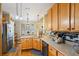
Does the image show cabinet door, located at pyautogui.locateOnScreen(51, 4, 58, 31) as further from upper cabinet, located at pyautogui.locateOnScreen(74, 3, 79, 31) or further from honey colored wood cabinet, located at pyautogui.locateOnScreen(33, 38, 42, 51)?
upper cabinet, located at pyautogui.locateOnScreen(74, 3, 79, 31)

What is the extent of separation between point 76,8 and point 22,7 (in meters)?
0.75

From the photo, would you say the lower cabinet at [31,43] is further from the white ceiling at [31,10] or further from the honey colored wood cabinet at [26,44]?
the white ceiling at [31,10]

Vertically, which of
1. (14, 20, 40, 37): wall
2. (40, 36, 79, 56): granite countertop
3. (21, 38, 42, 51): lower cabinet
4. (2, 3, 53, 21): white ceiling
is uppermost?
(2, 3, 53, 21): white ceiling

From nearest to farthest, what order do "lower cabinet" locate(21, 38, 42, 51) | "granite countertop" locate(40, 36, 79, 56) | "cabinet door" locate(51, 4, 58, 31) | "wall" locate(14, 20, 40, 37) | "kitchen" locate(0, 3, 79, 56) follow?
"granite countertop" locate(40, 36, 79, 56), "kitchen" locate(0, 3, 79, 56), "wall" locate(14, 20, 40, 37), "lower cabinet" locate(21, 38, 42, 51), "cabinet door" locate(51, 4, 58, 31)

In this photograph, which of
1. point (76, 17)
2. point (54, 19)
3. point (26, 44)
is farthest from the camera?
point (54, 19)

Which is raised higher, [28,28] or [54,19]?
[54,19]

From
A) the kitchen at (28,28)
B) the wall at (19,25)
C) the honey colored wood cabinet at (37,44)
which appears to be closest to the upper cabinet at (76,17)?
the kitchen at (28,28)

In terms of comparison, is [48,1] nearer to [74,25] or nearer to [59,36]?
[74,25]

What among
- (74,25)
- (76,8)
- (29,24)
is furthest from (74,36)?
(29,24)

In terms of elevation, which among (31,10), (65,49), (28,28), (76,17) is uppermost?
(31,10)

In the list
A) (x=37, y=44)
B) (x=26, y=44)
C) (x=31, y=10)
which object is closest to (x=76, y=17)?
(x=31, y=10)

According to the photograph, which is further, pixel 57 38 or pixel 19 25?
pixel 57 38

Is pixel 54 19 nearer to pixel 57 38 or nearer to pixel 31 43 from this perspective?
pixel 57 38

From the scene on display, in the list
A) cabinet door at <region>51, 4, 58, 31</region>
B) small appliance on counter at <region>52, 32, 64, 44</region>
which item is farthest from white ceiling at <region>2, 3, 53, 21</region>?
small appliance on counter at <region>52, 32, 64, 44</region>
